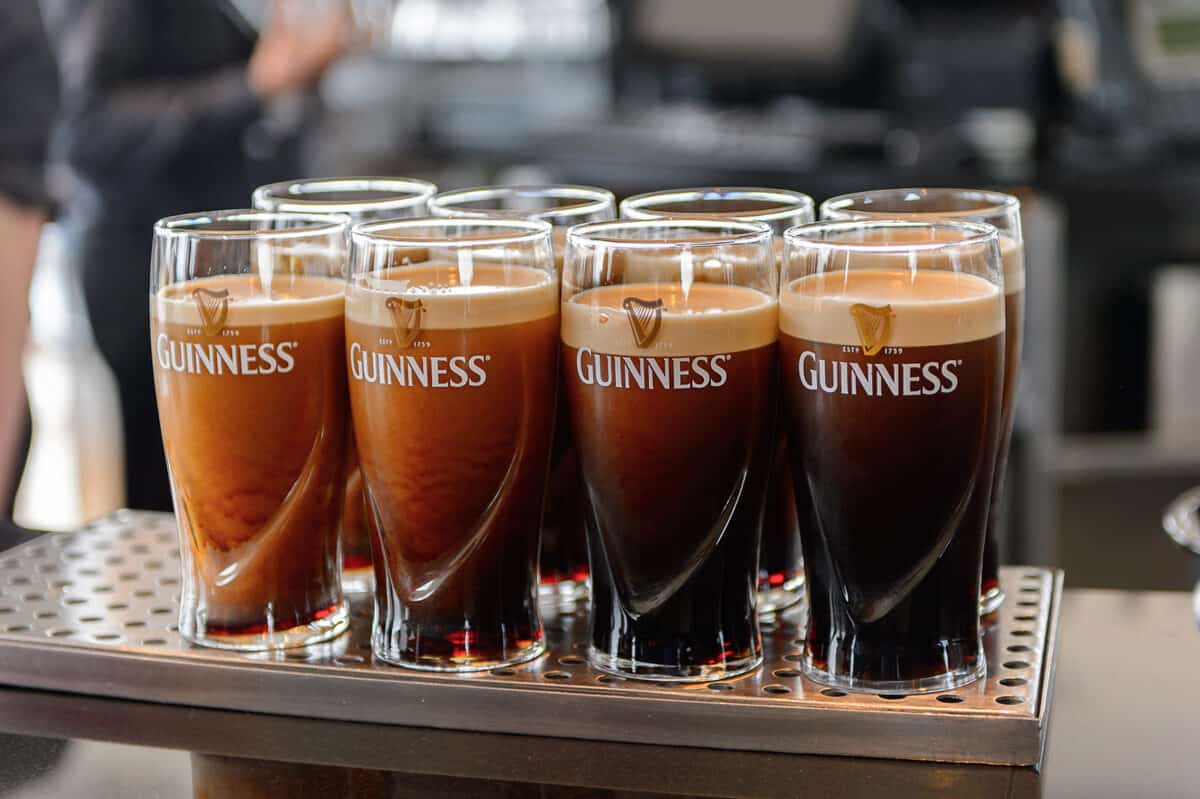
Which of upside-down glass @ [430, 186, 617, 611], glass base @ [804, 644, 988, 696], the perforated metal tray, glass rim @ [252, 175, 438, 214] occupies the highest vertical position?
glass rim @ [252, 175, 438, 214]

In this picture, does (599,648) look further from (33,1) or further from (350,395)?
(33,1)

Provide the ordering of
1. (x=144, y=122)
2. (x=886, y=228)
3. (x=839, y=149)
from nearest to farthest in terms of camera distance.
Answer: (x=886, y=228) → (x=144, y=122) → (x=839, y=149)

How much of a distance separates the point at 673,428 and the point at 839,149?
270 centimetres

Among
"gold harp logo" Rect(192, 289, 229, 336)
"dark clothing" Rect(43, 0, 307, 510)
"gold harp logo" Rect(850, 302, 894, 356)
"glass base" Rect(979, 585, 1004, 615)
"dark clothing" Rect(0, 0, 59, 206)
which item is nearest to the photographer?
"gold harp logo" Rect(850, 302, 894, 356)

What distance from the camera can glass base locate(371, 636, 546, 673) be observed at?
1002mm

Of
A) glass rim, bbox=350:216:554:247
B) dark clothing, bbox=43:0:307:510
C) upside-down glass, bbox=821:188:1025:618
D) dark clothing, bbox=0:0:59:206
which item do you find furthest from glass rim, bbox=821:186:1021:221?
dark clothing, bbox=43:0:307:510

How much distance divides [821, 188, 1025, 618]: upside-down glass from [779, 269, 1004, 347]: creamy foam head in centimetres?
11

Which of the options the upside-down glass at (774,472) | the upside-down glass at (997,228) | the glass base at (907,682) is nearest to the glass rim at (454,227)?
the upside-down glass at (774,472)

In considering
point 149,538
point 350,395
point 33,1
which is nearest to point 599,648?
point 350,395

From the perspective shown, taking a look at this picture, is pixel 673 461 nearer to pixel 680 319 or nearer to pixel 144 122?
pixel 680 319

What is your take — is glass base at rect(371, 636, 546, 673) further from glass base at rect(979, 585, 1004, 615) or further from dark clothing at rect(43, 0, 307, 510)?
dark clothing at rect(43, 0, 307, 510)

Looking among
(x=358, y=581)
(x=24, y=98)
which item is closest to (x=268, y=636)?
(x=358, y=581)

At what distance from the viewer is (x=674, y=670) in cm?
98

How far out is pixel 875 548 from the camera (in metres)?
0.94
